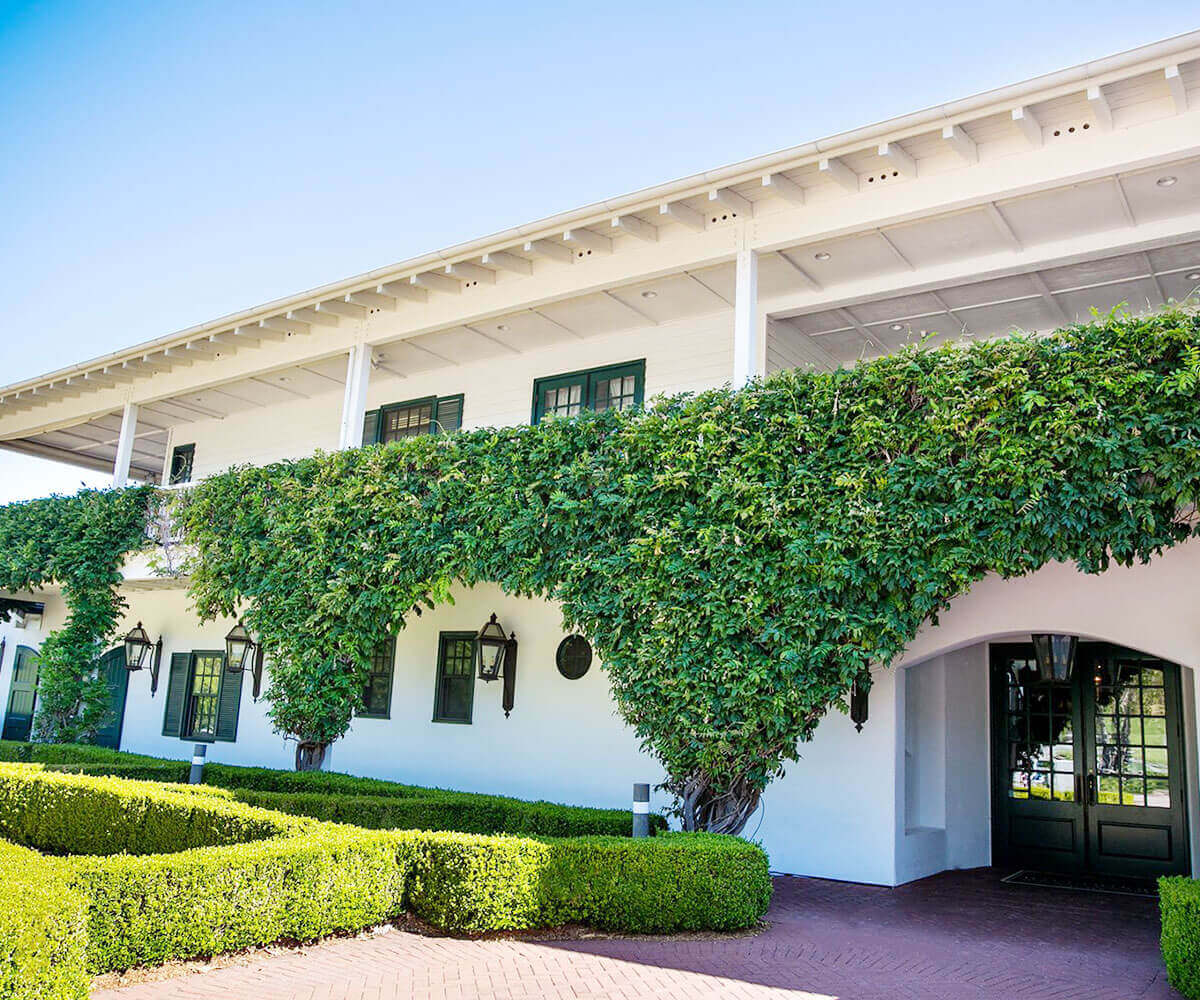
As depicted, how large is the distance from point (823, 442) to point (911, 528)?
3.43 feet

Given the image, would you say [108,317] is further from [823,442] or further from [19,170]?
[823,442]

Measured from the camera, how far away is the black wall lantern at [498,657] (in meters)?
12.3

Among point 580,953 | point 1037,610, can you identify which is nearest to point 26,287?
point 580,953

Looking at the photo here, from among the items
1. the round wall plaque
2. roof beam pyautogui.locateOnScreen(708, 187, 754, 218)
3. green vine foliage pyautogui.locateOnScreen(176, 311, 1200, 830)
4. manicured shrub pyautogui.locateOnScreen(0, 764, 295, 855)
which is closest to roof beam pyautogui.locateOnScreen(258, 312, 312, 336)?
green vine foliage pyautogui.locateOnScreen(176, 311, 1200, 830)

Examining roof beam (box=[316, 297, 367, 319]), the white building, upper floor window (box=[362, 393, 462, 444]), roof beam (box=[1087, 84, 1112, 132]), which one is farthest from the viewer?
upper floor window (box=[362, 393, 462, 444])

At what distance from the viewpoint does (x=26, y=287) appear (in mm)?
15727

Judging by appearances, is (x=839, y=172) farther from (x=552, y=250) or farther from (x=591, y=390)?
(x=591, y=390)

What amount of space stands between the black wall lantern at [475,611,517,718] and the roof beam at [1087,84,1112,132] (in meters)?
8.30

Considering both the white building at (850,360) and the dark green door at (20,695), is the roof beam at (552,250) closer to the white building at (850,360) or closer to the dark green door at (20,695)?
the white building at (850,360)

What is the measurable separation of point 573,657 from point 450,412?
4.26 m

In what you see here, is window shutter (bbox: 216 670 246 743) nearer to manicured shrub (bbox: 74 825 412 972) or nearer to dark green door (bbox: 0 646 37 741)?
dark green door (bbox: 0 646 37 741)

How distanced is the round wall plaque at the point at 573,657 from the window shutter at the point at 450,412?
3.71m

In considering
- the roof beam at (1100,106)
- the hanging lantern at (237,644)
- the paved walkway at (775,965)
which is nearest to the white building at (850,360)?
the roof beam at (1100,106)

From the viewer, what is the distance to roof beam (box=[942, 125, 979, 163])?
8.17m
